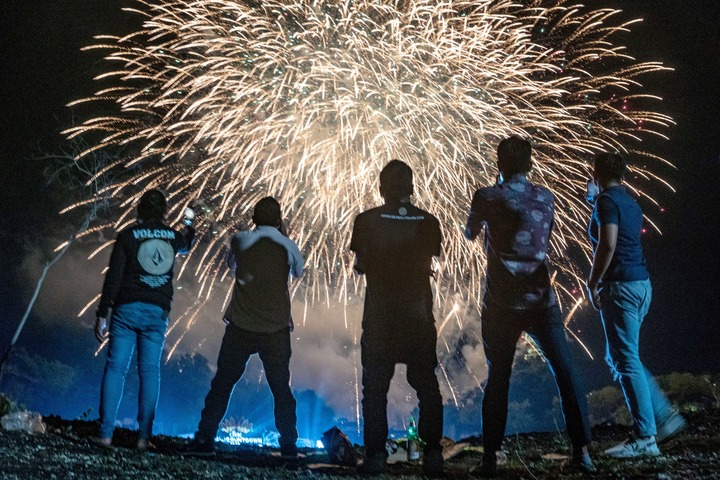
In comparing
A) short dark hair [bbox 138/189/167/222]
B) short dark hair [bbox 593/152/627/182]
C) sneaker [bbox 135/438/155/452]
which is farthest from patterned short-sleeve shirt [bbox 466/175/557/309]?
sneaker [bbox 135/438/155/452]

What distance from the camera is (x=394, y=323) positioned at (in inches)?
185

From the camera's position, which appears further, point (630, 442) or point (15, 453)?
point (630, 442)

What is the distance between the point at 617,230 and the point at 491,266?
1.08 m

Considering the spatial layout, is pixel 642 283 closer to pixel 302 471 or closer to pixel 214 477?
pixel 302 471

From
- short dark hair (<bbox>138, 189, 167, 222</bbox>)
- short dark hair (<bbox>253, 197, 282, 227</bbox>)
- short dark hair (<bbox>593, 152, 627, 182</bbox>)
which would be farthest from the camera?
short dark hair (<bbox>138, 189, 167, 222</bbox>)

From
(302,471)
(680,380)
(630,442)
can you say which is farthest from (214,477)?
(680,380)

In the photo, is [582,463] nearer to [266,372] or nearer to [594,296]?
[594,296]

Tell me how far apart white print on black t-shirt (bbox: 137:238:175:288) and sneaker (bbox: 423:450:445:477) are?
2.84m

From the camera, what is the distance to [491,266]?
15.3 ft

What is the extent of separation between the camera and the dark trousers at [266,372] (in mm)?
5398

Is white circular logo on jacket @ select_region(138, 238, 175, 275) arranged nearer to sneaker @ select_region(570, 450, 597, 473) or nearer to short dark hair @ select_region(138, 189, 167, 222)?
short dark hair @ select_region(138, 189, 167, 222)

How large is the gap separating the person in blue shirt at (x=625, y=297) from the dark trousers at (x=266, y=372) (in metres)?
2.66

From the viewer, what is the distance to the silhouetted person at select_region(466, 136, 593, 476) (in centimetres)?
443

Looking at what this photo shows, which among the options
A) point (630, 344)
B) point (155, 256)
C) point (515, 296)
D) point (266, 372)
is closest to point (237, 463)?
point (266, 372)
